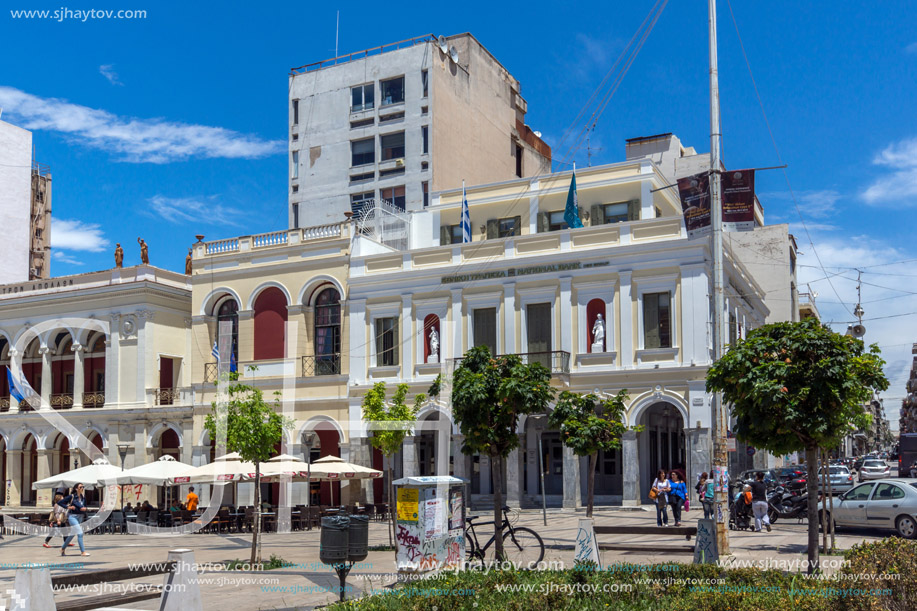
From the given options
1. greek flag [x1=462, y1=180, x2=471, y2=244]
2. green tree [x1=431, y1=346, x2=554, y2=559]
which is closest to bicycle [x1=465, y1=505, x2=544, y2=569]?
green tree [x1=431, y1=346, x2=554, y2=559]

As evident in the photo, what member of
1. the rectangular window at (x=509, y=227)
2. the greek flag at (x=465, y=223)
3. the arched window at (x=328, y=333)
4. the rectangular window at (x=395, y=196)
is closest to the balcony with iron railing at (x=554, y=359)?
the greek flag at (x=465, y=223)

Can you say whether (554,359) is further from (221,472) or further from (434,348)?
(221,472)

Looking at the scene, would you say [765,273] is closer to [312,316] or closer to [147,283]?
[312,316]

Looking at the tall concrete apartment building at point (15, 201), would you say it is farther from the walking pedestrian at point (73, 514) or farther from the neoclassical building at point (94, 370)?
the walking pedestrian at point (73, 514)

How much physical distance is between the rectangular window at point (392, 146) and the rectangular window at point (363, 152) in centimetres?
69

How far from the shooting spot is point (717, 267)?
1847 centimetres

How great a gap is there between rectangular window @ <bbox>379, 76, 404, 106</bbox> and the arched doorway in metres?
24.6

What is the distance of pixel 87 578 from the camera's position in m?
14.5

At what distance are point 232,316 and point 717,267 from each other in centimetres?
2518

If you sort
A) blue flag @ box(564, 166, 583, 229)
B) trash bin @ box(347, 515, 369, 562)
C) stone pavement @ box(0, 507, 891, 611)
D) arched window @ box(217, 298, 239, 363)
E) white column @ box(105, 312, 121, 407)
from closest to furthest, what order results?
trash bin @ box(347, 515, 369, 562)
stone pavement @ box(0, 507, 891, 611)
blue flag @ box(564, 166, 583, 229)
arched window @ box(217, 298, 239, 363)
white column @ box(105, 312, 121, 407)

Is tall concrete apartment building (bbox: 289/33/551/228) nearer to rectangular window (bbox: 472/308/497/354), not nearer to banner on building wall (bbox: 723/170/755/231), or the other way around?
rectangular window (bbox: 472/308/497/354)

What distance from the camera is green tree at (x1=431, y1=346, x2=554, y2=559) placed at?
52.4ft

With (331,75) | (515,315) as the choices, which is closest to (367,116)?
(331,75)

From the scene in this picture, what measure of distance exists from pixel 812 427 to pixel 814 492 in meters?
1.20
